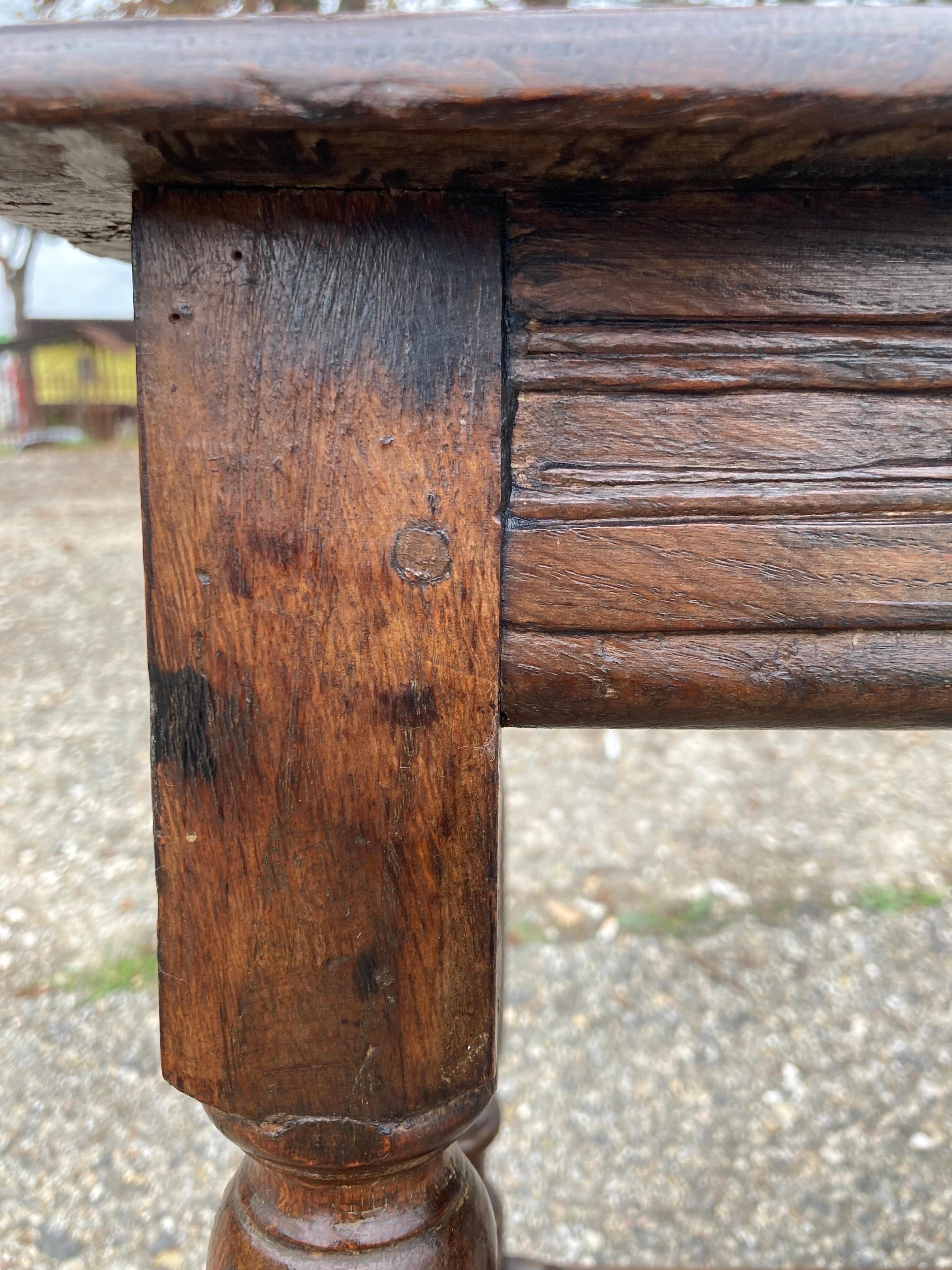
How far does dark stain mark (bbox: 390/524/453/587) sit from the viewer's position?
0.44 meters

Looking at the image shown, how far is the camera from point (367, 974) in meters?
0.48

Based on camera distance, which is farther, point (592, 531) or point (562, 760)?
point (562, 760)

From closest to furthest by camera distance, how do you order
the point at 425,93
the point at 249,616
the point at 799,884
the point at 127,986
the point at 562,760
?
1. the point at 425,93
2. the point at 249,616
3. the point at 127,986
4. the point at 799,884
5. the point at 562,760

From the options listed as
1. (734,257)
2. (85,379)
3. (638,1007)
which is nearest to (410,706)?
(734,257)

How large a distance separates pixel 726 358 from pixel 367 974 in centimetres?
35

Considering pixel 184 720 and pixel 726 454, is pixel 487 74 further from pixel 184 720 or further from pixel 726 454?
pixel 184 720

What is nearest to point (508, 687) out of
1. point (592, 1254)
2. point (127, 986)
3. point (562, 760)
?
point (592, 1254)

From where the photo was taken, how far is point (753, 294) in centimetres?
43

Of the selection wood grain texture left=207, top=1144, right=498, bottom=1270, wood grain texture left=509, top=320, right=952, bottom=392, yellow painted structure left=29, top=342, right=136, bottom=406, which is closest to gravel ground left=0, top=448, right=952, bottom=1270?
wood grain texture left=207, top=1144, right=498, bottom=1270

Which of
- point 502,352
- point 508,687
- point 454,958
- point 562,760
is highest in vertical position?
point 502,352

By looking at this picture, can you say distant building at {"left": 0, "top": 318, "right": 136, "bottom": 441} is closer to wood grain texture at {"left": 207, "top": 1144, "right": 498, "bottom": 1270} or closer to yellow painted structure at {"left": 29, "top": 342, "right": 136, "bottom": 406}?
yellow painted structure at {"left": 29, "top": 342, "right": 136, "bottom": 406}

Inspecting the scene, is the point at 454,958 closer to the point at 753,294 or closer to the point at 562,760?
the point at 753,294

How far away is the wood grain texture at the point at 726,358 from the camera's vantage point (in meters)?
0.44

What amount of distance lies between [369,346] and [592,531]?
13 cm
